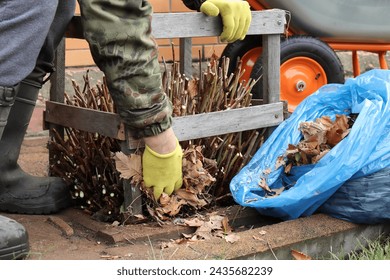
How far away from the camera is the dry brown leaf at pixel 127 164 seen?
2328mm

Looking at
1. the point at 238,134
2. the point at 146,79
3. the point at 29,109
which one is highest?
the point at 146,79

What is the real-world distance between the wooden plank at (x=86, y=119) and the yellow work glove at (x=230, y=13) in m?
0.52

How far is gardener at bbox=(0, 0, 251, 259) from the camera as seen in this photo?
200cm

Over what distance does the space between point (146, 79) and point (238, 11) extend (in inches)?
20.5

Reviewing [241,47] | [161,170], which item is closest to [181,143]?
[161,170]

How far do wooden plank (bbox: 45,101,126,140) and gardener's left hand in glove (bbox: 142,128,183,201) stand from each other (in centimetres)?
11

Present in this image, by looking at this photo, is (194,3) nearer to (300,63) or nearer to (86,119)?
(86,119)

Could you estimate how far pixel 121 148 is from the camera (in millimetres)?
2385

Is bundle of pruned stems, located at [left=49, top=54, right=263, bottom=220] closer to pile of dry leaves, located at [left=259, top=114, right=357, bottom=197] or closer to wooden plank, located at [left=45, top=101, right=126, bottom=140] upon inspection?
wooden plank, located at [left=45, top=101, right=126, bottom=140]

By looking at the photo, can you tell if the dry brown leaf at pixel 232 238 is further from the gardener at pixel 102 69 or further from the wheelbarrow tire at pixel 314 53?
the wheelbarrow tire at pixel 314 53

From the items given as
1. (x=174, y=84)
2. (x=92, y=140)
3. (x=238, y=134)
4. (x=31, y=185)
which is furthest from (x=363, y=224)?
(x=31, y=185)

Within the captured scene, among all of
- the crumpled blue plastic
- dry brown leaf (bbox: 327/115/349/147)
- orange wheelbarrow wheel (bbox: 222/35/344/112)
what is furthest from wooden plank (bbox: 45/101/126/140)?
orange wheelbarrow wheel (bbox: 222/35/344/112)

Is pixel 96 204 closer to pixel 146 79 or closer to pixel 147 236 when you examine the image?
A: pixel 147 236

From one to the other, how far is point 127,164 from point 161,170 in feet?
0.38
